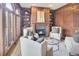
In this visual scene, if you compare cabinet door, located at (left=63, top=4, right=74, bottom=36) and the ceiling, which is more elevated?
the ceiling

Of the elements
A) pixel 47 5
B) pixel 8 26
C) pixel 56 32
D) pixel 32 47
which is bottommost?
pixel 32 47

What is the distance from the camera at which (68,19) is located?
242 cm

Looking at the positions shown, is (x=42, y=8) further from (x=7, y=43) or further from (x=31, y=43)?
(x=7, y=43)

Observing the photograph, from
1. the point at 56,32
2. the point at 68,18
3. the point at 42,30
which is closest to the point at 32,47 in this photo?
the point at 42,30

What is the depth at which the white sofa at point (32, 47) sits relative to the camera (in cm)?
228

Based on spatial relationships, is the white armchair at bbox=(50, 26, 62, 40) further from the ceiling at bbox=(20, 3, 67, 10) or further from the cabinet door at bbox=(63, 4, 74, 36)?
the ceiling at bbox=(20, 3, 67, 10)

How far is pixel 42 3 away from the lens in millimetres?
2293

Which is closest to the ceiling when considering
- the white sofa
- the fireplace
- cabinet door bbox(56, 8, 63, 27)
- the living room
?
the living room

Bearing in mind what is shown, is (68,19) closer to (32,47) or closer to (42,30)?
(42,30)

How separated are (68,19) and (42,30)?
0.57 m

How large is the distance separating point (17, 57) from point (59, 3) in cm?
130

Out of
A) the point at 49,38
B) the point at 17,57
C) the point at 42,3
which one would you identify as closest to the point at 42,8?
the point at 42,3

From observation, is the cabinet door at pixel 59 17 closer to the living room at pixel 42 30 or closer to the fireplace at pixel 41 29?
the living room at pixel 42 30

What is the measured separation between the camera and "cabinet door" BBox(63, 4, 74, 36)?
2.36 meters
